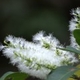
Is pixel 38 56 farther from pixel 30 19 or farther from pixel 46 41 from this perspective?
pixel 30 19

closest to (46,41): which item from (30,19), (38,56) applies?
(38,56)

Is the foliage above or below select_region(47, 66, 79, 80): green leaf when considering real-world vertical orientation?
above

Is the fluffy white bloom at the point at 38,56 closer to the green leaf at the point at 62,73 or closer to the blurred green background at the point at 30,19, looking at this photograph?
the green leaf at the point at 62,73

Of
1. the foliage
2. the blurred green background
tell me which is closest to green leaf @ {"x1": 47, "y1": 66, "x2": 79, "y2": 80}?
the foliage

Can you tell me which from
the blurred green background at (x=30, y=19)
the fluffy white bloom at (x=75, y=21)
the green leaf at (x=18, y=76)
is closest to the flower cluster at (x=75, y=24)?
the fluffy white bloom at (x=75, y=21)

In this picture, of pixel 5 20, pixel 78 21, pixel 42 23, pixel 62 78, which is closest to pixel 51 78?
pixel 62 78

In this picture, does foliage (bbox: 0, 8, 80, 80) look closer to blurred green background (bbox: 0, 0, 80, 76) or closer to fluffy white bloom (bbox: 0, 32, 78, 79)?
fluffy white bloom (bbox: 0, 32, 78, 79)

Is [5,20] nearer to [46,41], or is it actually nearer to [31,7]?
[31,7]
